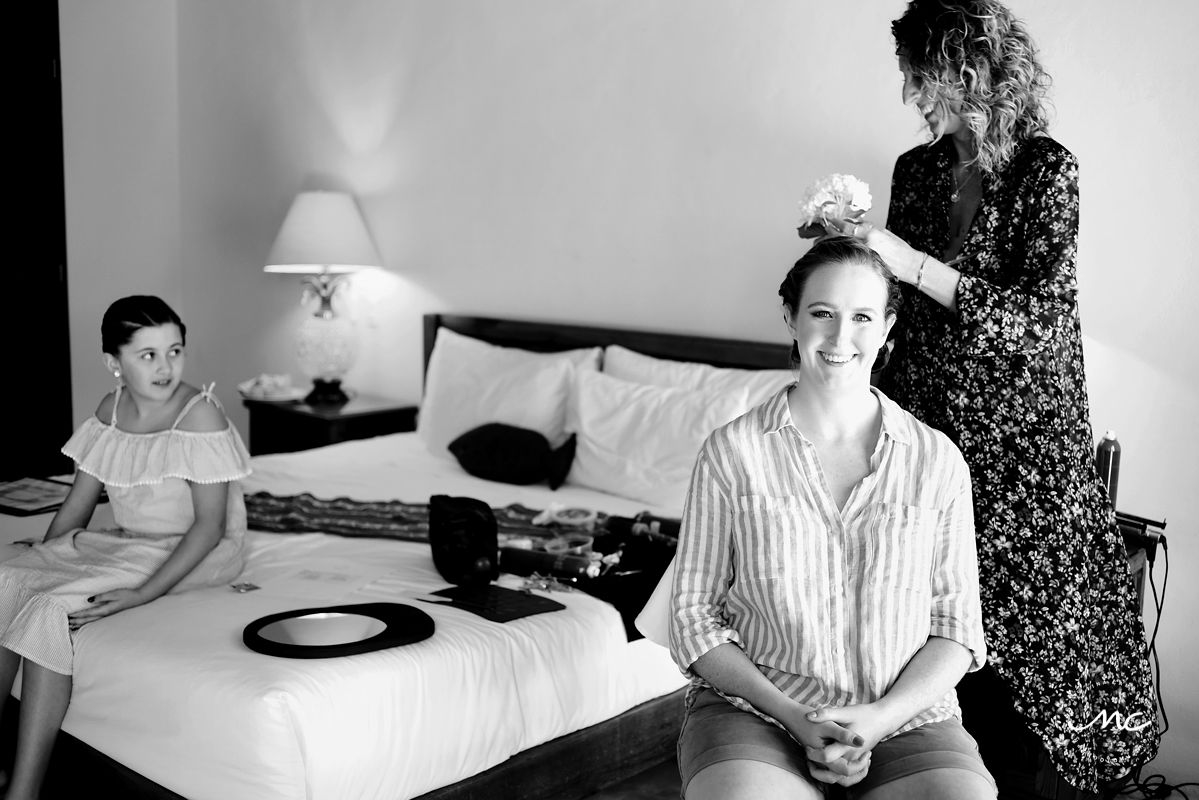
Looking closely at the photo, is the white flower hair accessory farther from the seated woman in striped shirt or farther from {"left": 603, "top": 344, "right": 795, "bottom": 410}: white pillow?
{"left": 603, "top": 344, "right": 795, "bottom": 410}: white pillow

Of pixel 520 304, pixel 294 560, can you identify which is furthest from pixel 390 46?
pixel 294 560

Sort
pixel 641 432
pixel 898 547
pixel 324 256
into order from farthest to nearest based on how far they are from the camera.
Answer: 1. pixel 324 256
2. pixel 641 432
3. pixel 898 547

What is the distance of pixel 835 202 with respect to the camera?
1.87 m

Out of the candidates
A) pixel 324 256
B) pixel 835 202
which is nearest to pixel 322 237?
pixel 324 256

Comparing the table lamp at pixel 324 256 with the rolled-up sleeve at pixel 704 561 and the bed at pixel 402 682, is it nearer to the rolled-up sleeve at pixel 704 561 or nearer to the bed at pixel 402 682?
the bed at pixel 402 682

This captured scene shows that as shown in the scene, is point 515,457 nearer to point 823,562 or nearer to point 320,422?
point 320,422

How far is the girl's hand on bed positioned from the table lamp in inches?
90.2

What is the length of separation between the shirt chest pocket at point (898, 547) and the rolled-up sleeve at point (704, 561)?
0.20 m

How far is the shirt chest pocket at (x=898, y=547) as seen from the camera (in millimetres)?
1578

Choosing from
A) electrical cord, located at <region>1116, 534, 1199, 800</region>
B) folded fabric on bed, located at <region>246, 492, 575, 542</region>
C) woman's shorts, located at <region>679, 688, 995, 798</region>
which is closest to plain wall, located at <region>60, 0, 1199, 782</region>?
electrical cord, located at <region>1116, 534, 1199, 800</region>

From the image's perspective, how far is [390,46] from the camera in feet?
14.8

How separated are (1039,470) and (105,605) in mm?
1778

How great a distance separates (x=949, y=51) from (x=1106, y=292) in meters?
1.11

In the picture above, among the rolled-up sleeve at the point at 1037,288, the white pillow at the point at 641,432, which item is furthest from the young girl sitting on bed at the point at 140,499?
the rolled-up sleeve at the point at 1037,288
